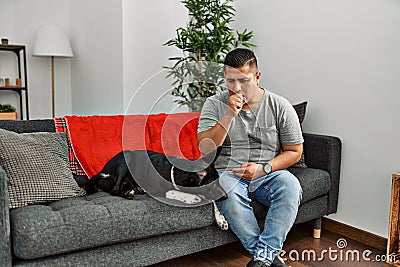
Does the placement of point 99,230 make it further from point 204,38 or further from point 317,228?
point 204,38

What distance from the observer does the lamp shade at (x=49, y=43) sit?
4.30 meters

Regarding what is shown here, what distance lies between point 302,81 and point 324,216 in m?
0.92

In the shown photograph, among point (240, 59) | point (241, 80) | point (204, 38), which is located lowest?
point (241, 80)

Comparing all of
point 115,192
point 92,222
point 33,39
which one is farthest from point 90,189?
point 33,39

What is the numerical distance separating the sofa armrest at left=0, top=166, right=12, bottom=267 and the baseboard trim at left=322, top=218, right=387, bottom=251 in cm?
196

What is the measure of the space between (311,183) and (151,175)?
919 mm

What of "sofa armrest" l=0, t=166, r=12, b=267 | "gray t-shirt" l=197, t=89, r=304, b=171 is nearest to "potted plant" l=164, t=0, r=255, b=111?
"gray t-shirt" l=197, t=89, r=304, b=171

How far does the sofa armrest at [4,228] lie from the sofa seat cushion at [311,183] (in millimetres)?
1161

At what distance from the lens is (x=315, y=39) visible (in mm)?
2811

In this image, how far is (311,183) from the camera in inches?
93.6

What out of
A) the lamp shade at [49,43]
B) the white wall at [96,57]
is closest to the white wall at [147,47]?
the white wall at [96,57]

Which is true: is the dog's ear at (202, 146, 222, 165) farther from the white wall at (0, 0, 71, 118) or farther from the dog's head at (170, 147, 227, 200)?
the white wall at (0, 0, 71, 118)

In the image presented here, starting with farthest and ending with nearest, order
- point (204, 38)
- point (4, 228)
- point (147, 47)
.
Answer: point (147, 47), point (204, 38), point (4, 228)

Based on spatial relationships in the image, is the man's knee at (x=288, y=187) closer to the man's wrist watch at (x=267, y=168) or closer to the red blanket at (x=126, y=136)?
the man's wrist watch at (x=267, y=168)
